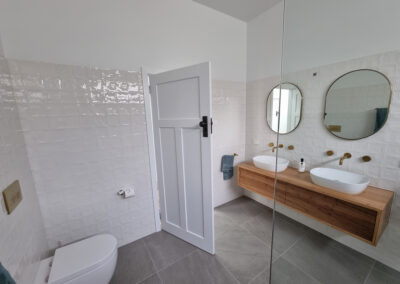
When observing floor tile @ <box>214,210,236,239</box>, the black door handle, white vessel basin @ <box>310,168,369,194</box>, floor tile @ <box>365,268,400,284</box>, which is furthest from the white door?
floor tile @ <box>365,268,400,284</box>

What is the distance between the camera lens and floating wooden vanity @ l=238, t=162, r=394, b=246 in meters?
1.23

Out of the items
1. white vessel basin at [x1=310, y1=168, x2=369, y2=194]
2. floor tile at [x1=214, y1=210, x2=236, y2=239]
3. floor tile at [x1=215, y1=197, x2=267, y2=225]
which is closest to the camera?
white vessel basin at [x1=310, y1=168, x2=369, y2=194]

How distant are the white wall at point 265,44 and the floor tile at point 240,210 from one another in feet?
6.27

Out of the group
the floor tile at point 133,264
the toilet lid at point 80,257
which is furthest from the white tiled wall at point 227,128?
the toilet lid at point 80,257

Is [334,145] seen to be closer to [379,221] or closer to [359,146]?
[359,146]

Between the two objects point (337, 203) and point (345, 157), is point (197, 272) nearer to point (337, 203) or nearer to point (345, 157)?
point (337, 203)

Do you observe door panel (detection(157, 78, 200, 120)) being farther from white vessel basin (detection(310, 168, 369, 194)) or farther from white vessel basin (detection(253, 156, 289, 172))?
white vessel basin (detection(310, 168, 369, 194))

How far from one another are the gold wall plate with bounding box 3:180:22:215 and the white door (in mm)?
1065

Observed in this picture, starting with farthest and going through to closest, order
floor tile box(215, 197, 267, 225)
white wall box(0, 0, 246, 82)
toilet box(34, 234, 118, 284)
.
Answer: floor tile box(215, 197, 267, 225) → white wall box(0, 0, 246, 82) → toilet box(34, 234, 118, 284)

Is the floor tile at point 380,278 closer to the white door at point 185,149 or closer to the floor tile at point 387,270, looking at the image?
the floor tile at point 387,270

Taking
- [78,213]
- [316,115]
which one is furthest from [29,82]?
[316,115]

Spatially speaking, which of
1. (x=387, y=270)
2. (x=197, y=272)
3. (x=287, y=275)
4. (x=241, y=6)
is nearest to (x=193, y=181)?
(x=197, y=272)

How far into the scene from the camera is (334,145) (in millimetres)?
1684

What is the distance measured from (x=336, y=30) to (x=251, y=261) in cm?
237
